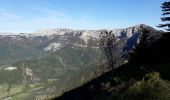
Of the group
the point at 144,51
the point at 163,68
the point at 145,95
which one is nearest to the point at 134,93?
the point at 145,95

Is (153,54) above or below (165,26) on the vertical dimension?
below

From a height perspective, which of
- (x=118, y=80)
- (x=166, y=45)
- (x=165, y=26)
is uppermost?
(x=165, y=26)

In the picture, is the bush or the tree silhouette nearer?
the bush

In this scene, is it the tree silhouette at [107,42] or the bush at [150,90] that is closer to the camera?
the bush at [150,90]

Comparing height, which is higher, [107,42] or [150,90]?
[107,42]

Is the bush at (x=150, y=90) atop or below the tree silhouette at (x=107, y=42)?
below

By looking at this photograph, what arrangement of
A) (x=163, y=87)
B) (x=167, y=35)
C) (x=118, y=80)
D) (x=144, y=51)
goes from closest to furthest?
(x=163, y=87) → (x=118, y=80) → (x=167, y=35) → (x=144, y=51)

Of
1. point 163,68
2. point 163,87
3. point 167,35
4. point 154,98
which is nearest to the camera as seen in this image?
point 154,98

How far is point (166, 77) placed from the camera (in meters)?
64.0

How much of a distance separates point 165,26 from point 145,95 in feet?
123

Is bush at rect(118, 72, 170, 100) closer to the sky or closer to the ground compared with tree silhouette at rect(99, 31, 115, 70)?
closer to the ground

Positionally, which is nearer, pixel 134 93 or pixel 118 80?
pixel 134 93

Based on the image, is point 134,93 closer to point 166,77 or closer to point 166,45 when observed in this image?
point 166,77

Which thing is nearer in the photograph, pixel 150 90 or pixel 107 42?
pixel 150 90
